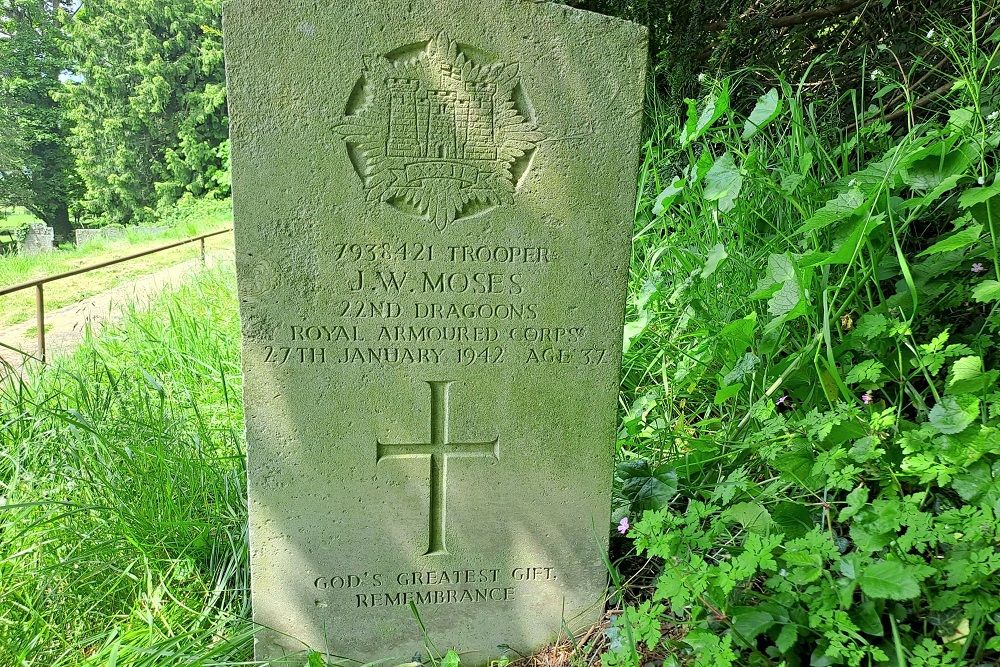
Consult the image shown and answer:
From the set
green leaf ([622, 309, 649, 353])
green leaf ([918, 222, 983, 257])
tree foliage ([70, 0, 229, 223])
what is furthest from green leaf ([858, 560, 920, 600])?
tree foliage ([70, 0, 229, 223])

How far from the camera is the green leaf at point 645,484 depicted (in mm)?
1996

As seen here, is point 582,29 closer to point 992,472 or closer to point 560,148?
point 560,148

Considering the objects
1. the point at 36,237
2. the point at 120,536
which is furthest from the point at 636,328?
the point at 36,237

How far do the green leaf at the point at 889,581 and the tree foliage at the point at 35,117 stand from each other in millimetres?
28619

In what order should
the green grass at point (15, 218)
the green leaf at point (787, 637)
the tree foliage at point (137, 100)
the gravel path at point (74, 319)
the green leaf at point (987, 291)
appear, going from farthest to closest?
1. the tree foliage at point (137, 100)
2. the green grass at point (15, 218)
3. the gravel path at point (74, 319)
4. the green leaf at point (987, 291)
5. the green leaf at point (787, 637)

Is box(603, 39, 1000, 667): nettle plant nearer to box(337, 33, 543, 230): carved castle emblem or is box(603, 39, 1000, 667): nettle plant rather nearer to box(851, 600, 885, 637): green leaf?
box(851, 600, 885, 637): green leaf

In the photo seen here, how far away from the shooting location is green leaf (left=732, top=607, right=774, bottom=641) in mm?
1444

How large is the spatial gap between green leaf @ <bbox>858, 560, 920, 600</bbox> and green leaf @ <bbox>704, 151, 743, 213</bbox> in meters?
1.02

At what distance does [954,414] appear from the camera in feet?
5.08

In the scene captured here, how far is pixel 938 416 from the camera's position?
1.56m

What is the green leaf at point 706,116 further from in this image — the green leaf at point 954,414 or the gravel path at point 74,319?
the gravel path at point 74,319

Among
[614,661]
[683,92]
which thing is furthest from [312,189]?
[683,92]

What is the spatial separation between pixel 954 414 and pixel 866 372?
23cm

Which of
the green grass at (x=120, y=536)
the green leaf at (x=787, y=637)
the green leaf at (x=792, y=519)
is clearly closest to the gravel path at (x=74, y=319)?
the green grass at (x=120, y=536)
